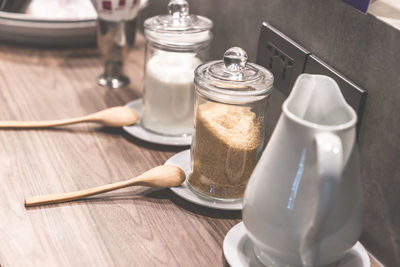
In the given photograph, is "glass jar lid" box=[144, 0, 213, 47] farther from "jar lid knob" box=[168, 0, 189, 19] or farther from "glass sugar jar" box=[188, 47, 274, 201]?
"glass sugar jar" box=[188, 47, 274, 201]

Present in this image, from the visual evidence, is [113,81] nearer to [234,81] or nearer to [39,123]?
[39,123]

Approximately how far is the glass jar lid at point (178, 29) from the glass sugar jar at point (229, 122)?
13cm

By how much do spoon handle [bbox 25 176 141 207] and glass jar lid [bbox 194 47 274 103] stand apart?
16 cm

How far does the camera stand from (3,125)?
0.83 metres

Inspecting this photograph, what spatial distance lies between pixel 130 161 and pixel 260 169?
305 mm

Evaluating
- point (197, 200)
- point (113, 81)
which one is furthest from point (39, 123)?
point (197, 200)

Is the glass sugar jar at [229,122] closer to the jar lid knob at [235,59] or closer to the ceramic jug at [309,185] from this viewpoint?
the jar lid knob at [235,59]

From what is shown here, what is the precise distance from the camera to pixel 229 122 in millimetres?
663

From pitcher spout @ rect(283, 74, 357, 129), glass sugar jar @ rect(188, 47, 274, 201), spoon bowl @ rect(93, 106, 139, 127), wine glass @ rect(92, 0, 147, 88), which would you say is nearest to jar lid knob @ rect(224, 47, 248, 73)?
glass sugar jar @ rect(188, 47, 274, 201)

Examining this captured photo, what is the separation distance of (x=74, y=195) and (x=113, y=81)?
38 cm

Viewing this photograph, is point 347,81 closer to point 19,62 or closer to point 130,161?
point 130,161

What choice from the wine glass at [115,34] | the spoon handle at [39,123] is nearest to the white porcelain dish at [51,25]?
the wine glass at [115,34]

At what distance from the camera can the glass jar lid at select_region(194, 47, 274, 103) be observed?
0.65m

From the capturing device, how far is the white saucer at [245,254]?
0.57 meters
